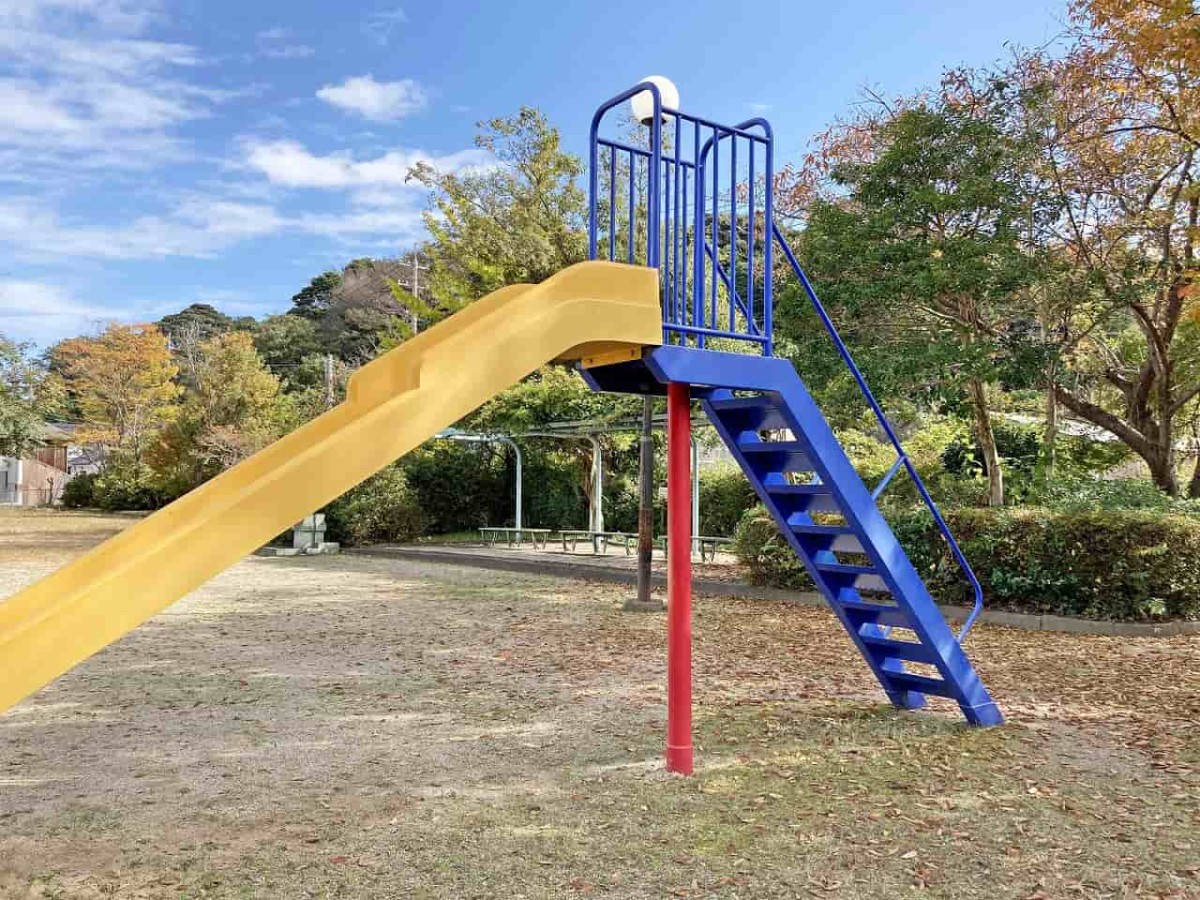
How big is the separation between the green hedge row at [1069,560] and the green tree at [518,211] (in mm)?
14869

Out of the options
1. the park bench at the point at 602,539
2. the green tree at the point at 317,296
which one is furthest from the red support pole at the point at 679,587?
the green tree at the point at 317,296

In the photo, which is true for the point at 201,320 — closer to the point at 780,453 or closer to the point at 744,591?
the point at 744,591

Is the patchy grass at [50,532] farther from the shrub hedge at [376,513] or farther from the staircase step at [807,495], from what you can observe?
the staircase step at [807,495]

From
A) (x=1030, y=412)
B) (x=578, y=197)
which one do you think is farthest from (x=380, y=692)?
(x=578, y=197)

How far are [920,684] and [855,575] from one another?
2.65 feet

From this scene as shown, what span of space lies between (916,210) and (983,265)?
111 cm

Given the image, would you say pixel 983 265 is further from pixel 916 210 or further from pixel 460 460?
pixel 460 460

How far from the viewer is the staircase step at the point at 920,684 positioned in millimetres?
5715

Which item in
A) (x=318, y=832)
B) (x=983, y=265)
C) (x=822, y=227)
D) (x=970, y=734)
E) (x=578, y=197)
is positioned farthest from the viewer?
(x=578, y=197)

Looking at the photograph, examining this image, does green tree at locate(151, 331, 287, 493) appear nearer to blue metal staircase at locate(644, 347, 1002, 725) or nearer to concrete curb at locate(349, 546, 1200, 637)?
concrete curb at locate(349, 546, 1200, 637)

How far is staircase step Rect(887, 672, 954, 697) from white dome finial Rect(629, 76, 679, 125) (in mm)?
3460

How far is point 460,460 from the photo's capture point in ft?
75.3

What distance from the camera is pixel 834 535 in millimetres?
5555

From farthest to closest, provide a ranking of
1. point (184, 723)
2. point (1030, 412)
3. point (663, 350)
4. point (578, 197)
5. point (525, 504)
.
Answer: point (578, 197) < point (525, 504) < point (1030, 412) < point (184, 723) < point (663, 350)
